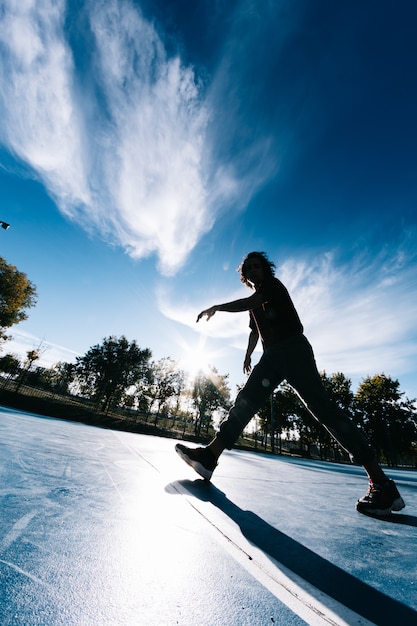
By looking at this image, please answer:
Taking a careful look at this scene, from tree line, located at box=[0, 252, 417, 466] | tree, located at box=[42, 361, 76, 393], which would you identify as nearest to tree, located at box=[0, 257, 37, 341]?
tree line, located at box=[0, 252, 417, 466]

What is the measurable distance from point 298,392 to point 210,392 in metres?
42.7

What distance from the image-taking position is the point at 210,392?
43.3m

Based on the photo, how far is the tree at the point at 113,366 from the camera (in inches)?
1908

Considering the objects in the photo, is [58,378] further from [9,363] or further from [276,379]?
[276,379]

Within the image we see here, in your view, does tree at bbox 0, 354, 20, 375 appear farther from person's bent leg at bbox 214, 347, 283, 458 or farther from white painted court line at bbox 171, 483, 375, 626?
white painted court line at bbox 171, 483, 375, 626

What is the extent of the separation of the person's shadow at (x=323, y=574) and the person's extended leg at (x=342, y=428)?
0.91 metres

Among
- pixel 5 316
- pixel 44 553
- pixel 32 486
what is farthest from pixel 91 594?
pixel 5 316

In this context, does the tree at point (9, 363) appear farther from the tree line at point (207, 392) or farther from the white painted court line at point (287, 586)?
the white painted court line at point (287, 586)

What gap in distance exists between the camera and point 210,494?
6.74 ft

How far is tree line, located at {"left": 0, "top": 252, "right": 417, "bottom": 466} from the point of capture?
33219mm

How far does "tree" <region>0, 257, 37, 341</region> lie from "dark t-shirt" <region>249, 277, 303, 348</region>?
3627cm

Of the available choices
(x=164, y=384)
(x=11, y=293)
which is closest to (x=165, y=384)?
(x=164, y=384)

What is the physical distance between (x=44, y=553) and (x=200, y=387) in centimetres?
4400

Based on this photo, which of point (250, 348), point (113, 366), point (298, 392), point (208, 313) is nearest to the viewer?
point (298, 392)
